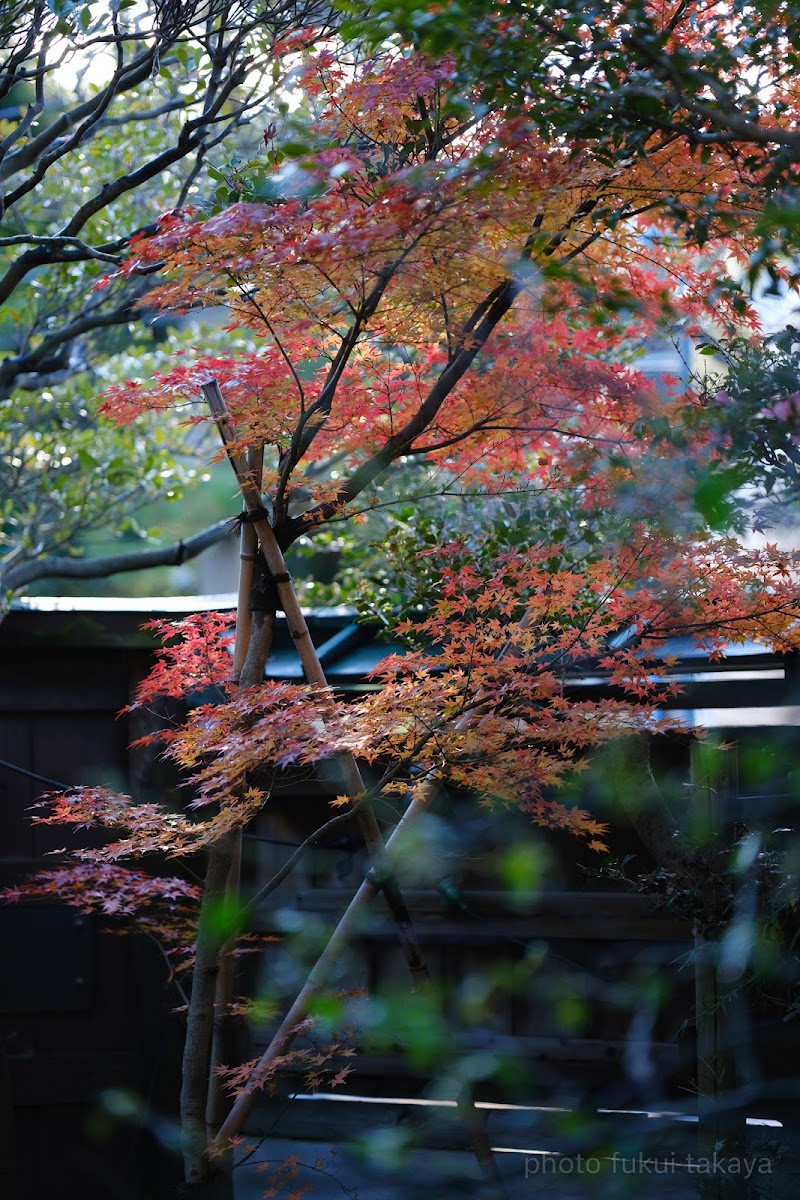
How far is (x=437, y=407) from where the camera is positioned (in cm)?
315

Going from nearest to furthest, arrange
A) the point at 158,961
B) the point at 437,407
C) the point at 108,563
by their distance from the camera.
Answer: the point at 437,407 < the point at 158,961 < the point at 108,563

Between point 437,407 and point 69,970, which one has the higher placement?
point 437,407

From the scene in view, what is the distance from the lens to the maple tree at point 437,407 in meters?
2.66

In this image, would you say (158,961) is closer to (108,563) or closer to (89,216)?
(108,563)

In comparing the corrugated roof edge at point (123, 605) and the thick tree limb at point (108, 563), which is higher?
the thick tree limb at point (108, 563)

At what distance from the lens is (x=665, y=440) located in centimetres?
298

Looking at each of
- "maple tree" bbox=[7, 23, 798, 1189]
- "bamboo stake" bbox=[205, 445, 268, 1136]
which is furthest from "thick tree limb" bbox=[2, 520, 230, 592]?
"maple tree" bbox=[7, 23, 798, 1189]

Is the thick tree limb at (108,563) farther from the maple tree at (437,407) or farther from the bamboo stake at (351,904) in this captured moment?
the maple tree at (437,407)

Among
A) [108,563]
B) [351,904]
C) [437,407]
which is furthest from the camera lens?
[108,563]

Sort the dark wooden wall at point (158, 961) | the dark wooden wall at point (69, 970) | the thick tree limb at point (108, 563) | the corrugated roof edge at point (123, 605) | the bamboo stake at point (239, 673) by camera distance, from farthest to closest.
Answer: the thick tree limb at point (108, 563)
the corrugated roof edge at point (123, 605)
the dark wooden wall at point (69, 970)
the dark wooden wall at point (158, 961)
the bamboo stake at point (239, 673)

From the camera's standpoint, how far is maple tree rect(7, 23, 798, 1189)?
266 cm

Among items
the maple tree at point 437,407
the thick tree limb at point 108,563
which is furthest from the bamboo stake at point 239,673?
the thick tree limb at point 108,563

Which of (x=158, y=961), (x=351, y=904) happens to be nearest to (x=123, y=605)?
(x=158, y=961)

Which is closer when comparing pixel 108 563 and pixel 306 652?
pixel 306 652
